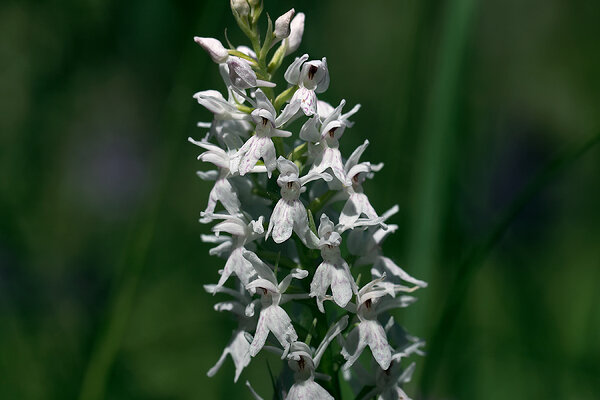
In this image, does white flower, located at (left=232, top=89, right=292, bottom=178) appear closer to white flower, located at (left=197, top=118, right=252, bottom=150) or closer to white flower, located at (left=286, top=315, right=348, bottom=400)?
white flower, located at (left=197, top=118, right=252, bottom=150)

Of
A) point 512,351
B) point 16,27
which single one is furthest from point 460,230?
point 16,27

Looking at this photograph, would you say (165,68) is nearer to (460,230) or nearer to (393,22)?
(393,22)

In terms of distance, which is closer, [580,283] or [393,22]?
[580,283]

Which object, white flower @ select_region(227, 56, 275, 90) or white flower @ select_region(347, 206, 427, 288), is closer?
white flower @ select_region(227, 56, 275, 90)

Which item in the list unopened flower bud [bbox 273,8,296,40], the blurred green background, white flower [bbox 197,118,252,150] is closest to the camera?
unopened flower bud [bbox 273,8,296,40]

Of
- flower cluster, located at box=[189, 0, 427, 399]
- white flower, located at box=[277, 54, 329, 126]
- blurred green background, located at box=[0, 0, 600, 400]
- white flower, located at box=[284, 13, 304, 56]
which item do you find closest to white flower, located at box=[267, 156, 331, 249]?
flower cluster, located at box=[189, 0, 427, 399]

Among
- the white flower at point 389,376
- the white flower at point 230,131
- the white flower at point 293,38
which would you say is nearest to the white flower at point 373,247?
the white flower at point 389,376

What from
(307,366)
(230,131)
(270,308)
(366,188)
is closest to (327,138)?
(230,131)
